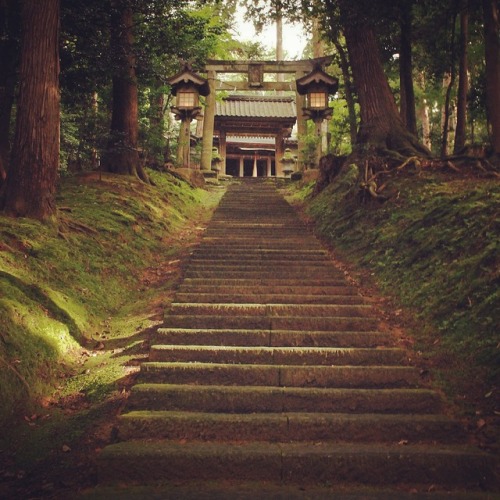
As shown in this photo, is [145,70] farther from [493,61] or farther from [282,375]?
[282,375]

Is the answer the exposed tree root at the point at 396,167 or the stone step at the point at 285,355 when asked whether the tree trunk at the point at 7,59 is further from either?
the exposed tree root at the point at 396,167

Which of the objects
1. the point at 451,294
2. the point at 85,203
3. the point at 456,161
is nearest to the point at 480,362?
the point at 451,294

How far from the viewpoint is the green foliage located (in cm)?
434

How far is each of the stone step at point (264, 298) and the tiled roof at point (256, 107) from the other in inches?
806

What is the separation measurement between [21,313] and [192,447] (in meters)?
2.49

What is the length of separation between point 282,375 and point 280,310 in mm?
1364

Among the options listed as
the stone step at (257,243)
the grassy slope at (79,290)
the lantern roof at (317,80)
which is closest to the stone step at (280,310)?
the grassy slope at (79,290)

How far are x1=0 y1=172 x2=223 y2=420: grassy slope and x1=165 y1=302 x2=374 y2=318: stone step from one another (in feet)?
2.71

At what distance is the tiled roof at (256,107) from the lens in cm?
2473

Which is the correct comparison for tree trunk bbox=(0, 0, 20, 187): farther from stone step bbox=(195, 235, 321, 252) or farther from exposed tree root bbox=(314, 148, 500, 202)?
exposed tree root bbox=(314, 148, 500, 202)

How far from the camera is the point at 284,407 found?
3828mm

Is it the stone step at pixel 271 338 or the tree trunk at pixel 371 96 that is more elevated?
the tree trunk at pixel 371 96

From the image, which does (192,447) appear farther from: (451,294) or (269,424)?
(451,294)

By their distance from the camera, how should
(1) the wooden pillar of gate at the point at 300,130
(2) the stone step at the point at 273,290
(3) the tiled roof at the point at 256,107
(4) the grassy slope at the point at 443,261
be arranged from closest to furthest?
(4) the grassy slope at the point at 443,261 < (2) the stone step at the point at 273,290 < (1) the wooden pillar of gate at the point at 300,130 < (3) the tiled roof at the point at 256,107
